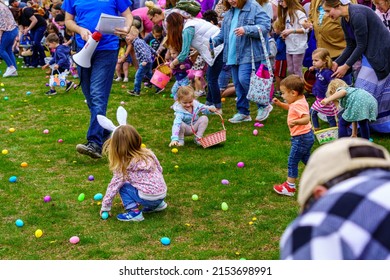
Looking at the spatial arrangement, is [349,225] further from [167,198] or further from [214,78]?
[214,78]

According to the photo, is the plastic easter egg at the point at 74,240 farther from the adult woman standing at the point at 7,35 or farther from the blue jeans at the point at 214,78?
the adult woman standing at the point at 7,35

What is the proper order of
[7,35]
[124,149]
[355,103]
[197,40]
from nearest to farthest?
[124,149], [355,103], [197,40], [7,35]

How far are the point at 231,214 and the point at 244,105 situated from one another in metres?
3.62

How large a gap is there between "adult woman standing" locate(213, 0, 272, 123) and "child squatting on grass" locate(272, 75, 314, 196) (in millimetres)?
2511

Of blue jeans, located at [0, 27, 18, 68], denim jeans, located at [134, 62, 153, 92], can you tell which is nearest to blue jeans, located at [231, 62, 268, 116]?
denim jeans, located at [134, 62, 153, 92]

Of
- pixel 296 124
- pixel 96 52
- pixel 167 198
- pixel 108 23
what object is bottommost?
pixel 167 198

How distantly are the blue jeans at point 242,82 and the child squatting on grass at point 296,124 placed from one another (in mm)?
2584

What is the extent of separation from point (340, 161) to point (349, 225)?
0.22 m

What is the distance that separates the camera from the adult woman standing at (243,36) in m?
8.41

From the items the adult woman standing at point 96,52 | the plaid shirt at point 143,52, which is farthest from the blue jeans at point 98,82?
the plaid shirt at point 143,52

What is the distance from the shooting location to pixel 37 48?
16.5 metres

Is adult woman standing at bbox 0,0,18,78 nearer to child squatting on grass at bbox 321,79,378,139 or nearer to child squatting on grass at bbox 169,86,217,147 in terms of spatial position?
child squatting on grass at bbox 169,86,217,147

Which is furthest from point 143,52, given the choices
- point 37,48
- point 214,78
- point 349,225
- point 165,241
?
point 349,225

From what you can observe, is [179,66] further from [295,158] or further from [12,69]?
[12,69]
